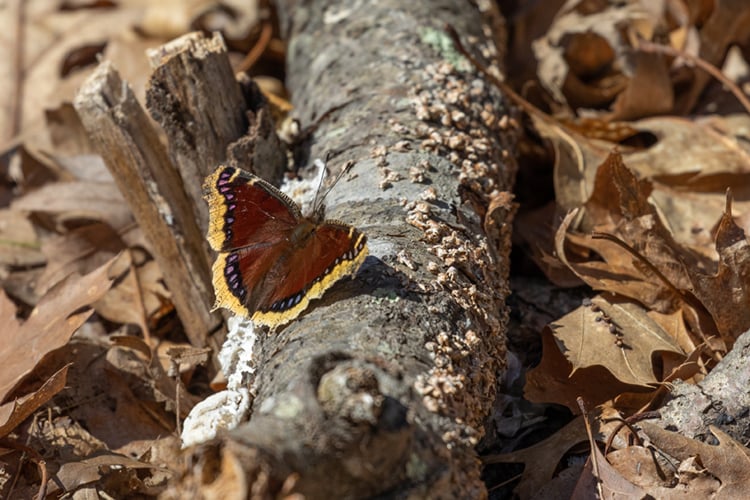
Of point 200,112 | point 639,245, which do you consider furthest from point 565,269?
point 200,112

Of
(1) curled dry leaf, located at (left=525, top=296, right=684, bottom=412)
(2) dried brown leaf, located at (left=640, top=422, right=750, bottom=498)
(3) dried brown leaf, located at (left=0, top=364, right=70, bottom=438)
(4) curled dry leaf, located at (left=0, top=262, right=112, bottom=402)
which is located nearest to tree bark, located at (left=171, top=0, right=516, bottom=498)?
(1) curled dry leaf, located at (left=525, top=296, right=684, bottom=412)

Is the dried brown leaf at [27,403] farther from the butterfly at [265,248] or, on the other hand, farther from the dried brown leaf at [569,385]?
the dried brown leaf at [569,385]

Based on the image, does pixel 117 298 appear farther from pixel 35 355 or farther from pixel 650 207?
pixel 650 207

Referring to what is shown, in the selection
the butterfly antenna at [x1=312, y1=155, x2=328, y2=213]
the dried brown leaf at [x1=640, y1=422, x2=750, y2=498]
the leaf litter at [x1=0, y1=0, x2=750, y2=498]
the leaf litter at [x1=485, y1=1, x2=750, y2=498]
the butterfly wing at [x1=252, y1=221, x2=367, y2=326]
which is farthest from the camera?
the butterfly antenna at [x1=312, y1=155, x2=328, y2=213]

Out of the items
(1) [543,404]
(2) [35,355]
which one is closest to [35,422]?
(2) [35,355]

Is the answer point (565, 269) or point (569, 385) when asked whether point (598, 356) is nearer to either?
point (569, 385)

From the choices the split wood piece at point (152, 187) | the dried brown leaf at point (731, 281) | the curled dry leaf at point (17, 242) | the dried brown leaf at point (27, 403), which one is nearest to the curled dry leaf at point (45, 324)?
Result: the dried brown leaf at point (27, 403)

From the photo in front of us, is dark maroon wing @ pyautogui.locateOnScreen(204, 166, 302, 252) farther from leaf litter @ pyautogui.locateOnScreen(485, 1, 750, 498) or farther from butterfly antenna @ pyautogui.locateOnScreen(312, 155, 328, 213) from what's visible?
Result: leaf litter @ pyautogui.locateOnScreen(485, 1, 750, 498)
